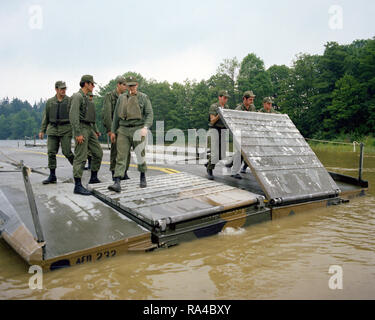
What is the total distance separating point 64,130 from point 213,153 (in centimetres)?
329

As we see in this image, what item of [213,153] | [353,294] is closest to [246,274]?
[353,294]

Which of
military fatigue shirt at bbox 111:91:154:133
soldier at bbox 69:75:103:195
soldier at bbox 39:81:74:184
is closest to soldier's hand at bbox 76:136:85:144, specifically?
soldier at bbox 69:75:103:195

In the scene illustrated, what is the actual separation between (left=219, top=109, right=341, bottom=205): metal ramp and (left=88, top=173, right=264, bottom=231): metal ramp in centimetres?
57

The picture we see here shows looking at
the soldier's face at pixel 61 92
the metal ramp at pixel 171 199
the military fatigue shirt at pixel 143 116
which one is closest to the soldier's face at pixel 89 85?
the military fatigue shirt at pixel 143 116

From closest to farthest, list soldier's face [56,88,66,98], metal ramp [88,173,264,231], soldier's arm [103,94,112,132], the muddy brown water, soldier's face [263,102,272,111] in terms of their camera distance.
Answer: the muddy brown water < metal ramp [88,173,264,231] < soldier's face [56,88,66,98] < soldier's arm [103,94,112,132] < soldier's face [263,102,272,111]

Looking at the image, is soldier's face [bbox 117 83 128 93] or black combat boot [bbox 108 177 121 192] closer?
black combat boot [bbox 108 177 121 192]

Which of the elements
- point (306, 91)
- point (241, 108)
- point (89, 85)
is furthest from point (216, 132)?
point (306, 91)

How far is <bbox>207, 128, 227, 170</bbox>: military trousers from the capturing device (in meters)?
6.75

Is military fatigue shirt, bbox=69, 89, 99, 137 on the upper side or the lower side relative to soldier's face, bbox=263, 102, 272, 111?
lower

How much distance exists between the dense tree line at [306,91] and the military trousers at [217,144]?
3283cm

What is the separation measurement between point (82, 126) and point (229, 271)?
3.77 meters

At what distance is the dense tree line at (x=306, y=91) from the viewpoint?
37.0 m

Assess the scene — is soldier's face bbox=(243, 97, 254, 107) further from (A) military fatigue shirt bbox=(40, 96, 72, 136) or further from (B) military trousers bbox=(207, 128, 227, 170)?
(A) military fatigue shirt bbox=(40, 96, 72, 136)

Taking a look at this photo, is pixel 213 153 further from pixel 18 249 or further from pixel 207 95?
pixel 207 95
